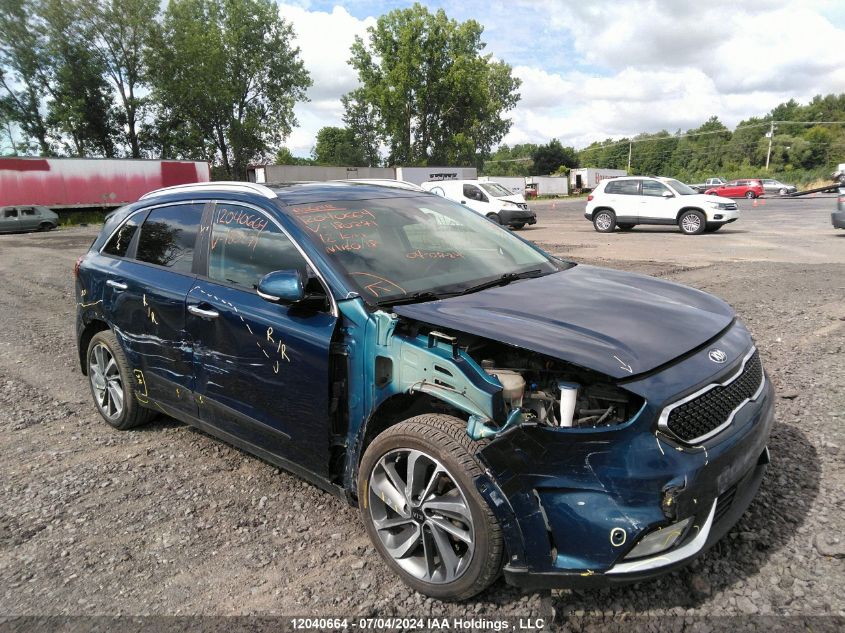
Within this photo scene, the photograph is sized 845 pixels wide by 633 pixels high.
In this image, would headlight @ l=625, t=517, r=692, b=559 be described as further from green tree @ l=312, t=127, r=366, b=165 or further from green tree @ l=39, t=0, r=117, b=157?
green tree @ l=312, t=127, r=366, b=165

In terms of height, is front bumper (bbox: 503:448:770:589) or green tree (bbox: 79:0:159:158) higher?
green tree (bbox: 79:0:159:158)

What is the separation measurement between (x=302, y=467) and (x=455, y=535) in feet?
3.20

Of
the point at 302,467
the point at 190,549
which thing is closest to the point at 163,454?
the point at 190,549

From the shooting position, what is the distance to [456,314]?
8.27ft

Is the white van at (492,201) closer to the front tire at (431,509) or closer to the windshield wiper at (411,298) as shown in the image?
the windshield wiper at (411,298)

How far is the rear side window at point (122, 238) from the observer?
421 cm

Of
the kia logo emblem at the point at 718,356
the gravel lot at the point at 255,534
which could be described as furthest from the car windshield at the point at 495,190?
the kia logo emblem at the point at 718,356

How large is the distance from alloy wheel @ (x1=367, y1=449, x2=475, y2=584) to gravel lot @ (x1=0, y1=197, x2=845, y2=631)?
0.16 metres

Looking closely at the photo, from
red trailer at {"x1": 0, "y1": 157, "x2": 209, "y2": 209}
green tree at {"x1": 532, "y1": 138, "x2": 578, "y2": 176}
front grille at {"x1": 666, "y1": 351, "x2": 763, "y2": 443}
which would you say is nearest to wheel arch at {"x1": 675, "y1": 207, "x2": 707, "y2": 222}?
front grille at {"x1": 666, "y1": 351, "x2": 763, "y2": 443}

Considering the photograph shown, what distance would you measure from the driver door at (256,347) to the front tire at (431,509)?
1.27 ft

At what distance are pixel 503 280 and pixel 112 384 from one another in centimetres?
304

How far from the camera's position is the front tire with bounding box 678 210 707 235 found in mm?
16938

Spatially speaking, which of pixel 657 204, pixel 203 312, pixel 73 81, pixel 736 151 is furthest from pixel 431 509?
pixel 736 151

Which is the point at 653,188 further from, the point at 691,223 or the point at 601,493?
the point at 601,493
